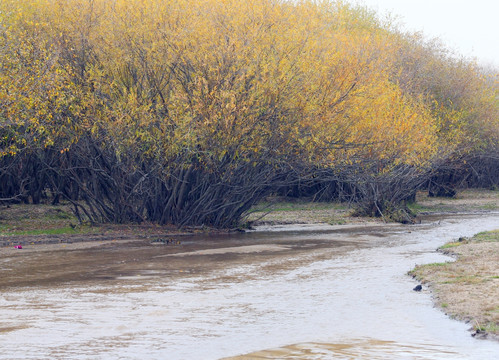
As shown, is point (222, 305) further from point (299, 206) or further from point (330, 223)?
point (299, 206)

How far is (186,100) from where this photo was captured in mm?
24281


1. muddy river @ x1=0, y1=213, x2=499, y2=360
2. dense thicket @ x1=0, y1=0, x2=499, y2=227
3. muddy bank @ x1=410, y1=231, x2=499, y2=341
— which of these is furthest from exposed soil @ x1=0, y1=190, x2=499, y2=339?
dense thicket @ x1=0, y1=0, x2=499, y2=227

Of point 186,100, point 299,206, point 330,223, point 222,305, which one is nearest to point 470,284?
point 222,305

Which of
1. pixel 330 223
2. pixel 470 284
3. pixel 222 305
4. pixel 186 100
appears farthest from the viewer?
pixel 330 223

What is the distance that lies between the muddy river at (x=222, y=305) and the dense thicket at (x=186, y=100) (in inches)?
161

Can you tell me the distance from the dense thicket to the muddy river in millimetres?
4085

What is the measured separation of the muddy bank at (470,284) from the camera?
11133 millimetres

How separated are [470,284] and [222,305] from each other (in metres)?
5.14

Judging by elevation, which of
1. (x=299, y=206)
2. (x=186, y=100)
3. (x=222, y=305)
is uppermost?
(x=186, y=100)

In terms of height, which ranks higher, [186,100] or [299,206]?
[186,100]

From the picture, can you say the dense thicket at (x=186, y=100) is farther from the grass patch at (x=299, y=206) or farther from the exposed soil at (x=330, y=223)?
the grass patch at (x=299, y=206)

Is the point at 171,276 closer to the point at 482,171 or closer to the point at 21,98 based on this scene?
the point at 21,98

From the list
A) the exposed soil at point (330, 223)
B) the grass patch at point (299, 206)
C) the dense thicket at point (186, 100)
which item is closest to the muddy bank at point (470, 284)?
the exposed soil at point (330, 223)

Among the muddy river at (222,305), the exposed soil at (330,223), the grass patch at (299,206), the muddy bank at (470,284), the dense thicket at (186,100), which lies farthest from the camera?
the grass patch at (299,206)
